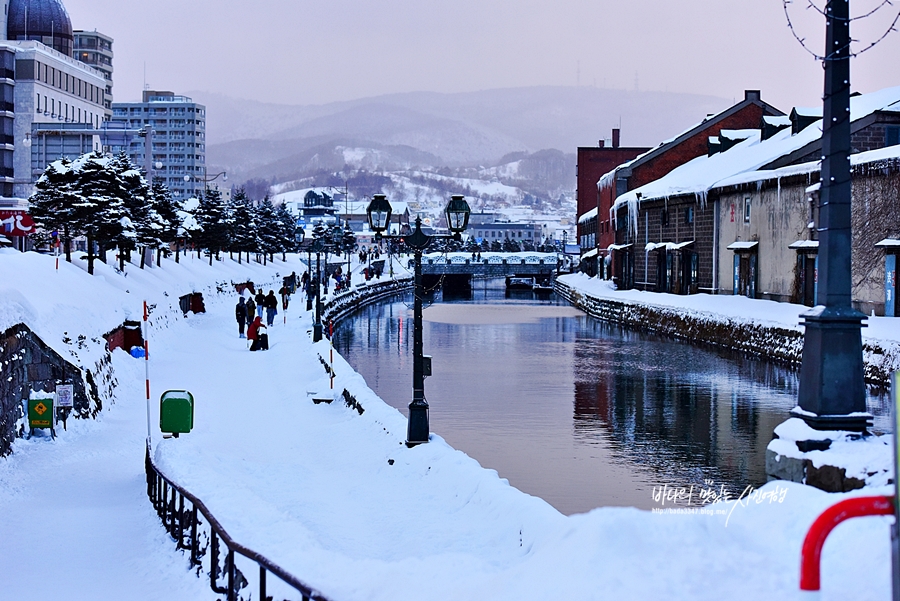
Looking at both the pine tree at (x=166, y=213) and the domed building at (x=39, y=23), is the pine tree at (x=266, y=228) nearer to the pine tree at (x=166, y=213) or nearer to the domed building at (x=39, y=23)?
the domed building at (x=39, y=23)

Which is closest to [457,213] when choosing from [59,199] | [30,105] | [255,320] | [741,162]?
[255,320]

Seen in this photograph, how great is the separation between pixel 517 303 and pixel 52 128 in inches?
1781

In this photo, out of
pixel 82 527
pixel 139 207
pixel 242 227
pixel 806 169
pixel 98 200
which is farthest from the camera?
pixel 242 227

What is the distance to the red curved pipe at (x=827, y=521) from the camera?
465 cm

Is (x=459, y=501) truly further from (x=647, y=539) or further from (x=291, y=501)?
(x=647, y=539)

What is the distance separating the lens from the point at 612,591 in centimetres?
638

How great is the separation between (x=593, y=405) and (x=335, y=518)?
14.9 metres

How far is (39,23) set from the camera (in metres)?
104

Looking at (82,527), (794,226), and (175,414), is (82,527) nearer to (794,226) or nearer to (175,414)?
(175,414)

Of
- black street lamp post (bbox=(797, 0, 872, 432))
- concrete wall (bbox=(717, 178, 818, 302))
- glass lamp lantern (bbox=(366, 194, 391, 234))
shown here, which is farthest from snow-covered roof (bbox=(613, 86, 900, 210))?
black street lamp post (bbox=(797, 0, 872, 432))

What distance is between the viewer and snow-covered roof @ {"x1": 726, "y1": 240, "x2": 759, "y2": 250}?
144 ft

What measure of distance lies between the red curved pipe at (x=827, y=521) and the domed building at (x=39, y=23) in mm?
107360

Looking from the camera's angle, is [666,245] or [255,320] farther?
[666,245]

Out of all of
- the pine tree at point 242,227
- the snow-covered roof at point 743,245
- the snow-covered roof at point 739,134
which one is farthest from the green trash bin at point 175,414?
the pine tree at point 242,227
